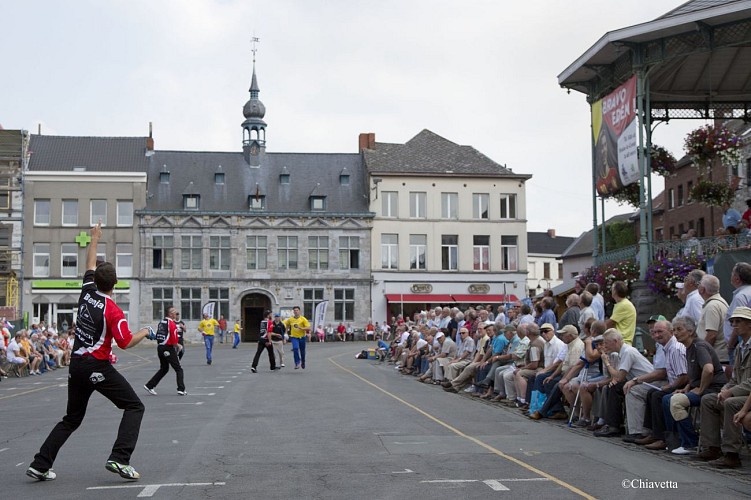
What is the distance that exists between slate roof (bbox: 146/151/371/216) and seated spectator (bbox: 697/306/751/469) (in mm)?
56803

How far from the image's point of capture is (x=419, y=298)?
67.2 metres

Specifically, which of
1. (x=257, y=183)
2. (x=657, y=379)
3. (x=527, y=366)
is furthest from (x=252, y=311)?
(x=657, y=379)

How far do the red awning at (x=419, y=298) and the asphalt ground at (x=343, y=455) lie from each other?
156 feet

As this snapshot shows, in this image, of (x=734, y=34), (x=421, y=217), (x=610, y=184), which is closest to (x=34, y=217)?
(x=421, y=217)

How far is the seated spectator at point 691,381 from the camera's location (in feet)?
36.3

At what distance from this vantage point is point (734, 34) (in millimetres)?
20219

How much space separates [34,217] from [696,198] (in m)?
51.0

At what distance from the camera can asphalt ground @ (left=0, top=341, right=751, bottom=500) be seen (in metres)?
8.54

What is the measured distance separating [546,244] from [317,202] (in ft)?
164

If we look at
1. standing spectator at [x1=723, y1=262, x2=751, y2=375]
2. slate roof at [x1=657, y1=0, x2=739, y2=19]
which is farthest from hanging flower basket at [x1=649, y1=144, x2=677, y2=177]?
standing spectator at [x1=723, y1=262, x2=751, y2=375]

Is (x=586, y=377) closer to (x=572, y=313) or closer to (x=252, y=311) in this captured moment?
(x=572, y=313)

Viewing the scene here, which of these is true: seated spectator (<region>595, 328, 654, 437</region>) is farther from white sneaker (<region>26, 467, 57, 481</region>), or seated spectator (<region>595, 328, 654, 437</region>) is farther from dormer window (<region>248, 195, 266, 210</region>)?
dormer window (<region>248, 195, 266, 210</region>)

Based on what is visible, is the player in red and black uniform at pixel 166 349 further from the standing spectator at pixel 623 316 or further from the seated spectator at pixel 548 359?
the standing spectator at pixel 623 316

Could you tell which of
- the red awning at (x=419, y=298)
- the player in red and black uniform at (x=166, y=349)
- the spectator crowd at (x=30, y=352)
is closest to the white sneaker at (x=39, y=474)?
the player in red and black uniform at (x=166, y=349)
